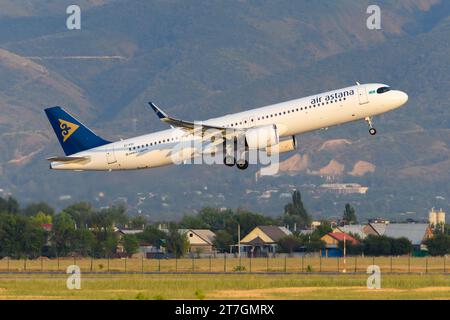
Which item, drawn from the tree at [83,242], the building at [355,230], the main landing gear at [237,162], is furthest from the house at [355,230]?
the main landing gear at [237,162]

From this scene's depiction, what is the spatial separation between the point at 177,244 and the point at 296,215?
44813 mm

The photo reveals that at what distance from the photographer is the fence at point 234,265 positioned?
105m

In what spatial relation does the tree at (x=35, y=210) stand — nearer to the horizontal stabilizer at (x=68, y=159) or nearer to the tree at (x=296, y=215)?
the horizontal stabilizer at (x=68, y=159)

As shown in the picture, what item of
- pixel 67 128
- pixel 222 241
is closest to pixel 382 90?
pixel 67 128

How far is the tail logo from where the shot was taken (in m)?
92.5

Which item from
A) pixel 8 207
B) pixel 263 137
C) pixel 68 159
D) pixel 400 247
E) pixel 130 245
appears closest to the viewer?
pixel 263 137

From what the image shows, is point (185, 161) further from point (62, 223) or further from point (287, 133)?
point (62, 223)

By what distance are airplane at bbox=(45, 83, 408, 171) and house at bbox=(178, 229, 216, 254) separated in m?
49.2

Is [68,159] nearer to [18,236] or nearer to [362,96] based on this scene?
[362,96]

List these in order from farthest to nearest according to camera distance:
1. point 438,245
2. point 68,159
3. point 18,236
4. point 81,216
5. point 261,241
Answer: point 261,241, point 438,245, point 81,216, point 18,236, point 68,159

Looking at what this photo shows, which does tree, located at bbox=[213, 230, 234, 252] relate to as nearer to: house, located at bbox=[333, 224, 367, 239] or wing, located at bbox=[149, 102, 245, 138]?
house, located at bbox=[333, 224, 367, 239]

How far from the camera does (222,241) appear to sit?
141m

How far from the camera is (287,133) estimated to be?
8706 centimetres
